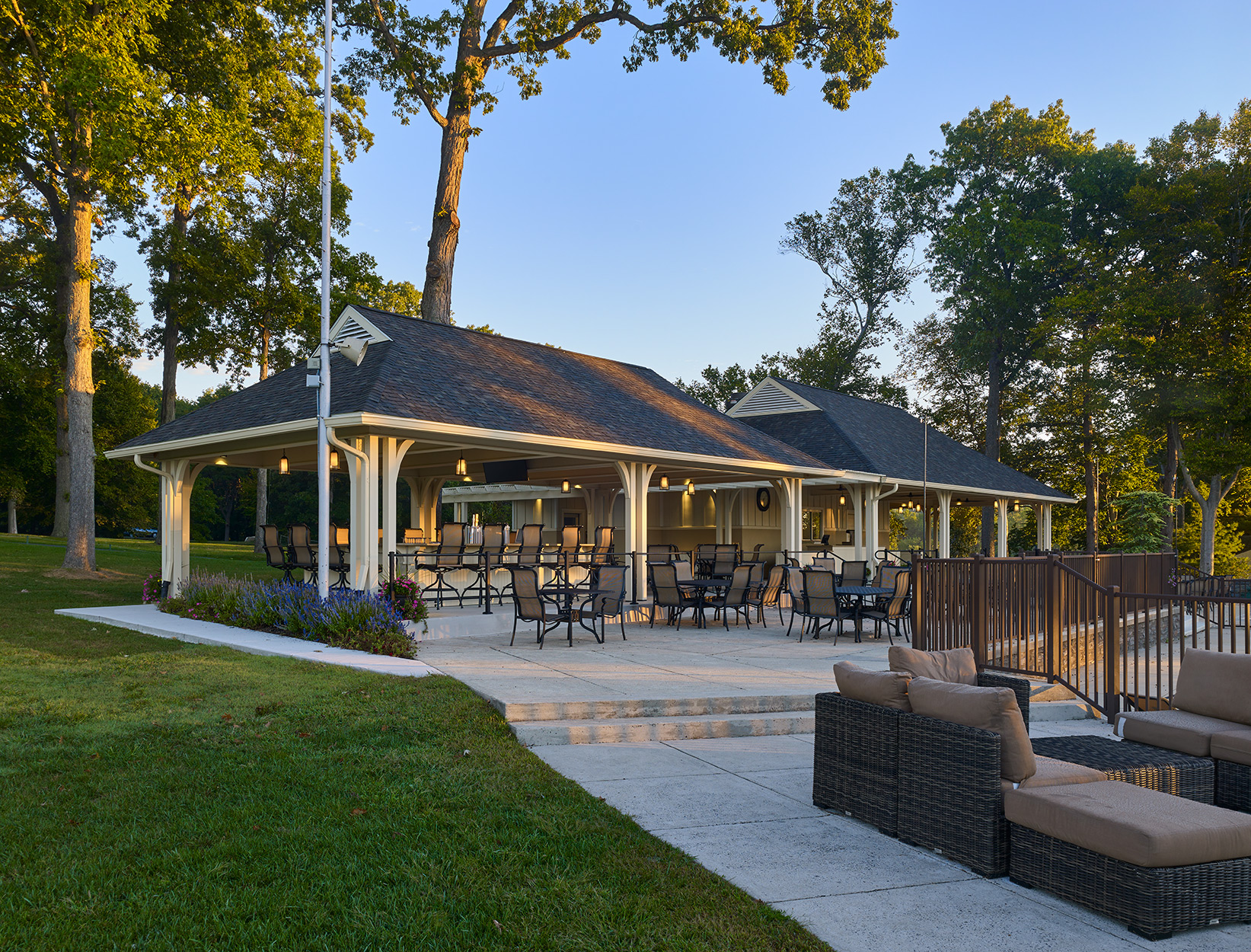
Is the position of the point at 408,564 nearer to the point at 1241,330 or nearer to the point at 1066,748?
the point at 1066,748

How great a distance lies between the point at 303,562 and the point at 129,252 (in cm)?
2328

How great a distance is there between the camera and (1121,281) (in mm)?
33125

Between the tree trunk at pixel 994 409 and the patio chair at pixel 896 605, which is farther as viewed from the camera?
the tree trunk at pixel 994 409

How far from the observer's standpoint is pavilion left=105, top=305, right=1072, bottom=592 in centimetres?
1275

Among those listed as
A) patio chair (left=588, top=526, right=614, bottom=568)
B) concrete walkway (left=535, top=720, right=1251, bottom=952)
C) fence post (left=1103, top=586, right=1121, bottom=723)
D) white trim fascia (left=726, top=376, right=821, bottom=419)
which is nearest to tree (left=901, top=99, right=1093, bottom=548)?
white trim fascia (left=726, top=376, right=821, bottom=419)

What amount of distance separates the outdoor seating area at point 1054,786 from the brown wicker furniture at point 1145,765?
0.04 feet

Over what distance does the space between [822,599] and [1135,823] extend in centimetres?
951

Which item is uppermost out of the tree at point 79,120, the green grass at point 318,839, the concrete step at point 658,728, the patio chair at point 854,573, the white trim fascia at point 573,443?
the tree at point 79,120

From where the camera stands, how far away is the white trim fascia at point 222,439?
12.8 meters

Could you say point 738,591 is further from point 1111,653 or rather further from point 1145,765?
point 1145,765

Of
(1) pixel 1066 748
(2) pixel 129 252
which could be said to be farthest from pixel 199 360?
(1) pixel 1066 748

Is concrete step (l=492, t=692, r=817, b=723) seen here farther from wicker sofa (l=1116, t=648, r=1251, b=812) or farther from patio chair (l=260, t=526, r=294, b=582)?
patio chair (l=260, t=526, r=294, b=582)

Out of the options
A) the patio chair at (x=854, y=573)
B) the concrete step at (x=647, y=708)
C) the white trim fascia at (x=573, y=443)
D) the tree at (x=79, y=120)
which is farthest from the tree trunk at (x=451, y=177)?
the concrete step at (x=647, y=708)

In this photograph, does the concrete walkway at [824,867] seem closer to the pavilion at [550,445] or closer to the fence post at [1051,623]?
the fence post at [1051,623]
